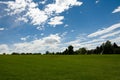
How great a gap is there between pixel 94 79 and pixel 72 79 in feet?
9.44

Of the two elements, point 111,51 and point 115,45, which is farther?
point 115,45

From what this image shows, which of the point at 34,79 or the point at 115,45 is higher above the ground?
the point at 115,45

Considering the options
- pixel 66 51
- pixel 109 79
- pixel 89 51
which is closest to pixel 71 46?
pixel 66 51

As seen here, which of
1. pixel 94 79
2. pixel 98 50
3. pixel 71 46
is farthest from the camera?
pixel 98 50

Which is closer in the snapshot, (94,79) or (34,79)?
(34,79)

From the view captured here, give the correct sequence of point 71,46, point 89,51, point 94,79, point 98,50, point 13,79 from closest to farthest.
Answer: point 13,79, point 94,79, point 71,46, point 98,50, point 89,51

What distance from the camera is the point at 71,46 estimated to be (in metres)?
155

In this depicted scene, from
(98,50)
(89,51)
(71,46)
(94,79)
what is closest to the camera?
(94,79)

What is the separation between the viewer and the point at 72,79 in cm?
2442

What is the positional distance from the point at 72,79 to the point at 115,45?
165 meters

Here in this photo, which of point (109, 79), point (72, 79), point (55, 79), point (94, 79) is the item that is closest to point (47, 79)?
point (55, 79)

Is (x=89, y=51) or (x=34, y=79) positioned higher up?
(x=89, y=51)

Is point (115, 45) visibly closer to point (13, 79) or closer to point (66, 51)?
point (66, 51)

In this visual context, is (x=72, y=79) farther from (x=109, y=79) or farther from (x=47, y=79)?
(x=109, y=79)
